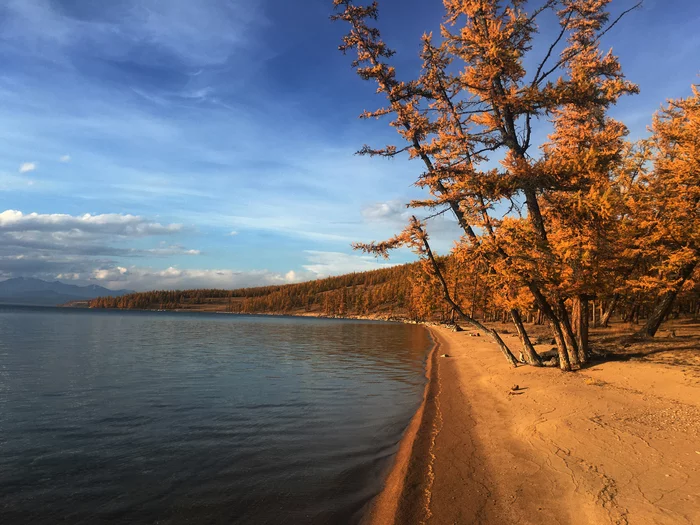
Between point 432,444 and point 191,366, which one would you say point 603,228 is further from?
point 191,366

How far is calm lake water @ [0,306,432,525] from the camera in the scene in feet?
24.3

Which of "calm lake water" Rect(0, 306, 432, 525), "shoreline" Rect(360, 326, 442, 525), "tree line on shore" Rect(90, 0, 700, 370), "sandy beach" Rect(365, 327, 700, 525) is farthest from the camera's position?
"tree line on shore" Rect(90, 0, 700, 370)

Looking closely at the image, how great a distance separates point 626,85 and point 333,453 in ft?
67.5

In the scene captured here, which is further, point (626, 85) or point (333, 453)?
point (626, 85)

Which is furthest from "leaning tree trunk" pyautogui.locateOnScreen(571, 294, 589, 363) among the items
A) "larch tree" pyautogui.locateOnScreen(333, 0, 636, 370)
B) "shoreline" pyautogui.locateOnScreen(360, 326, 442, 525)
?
"shoreline" pyautogui.locateOnScreen(360, 326, 442, 525)

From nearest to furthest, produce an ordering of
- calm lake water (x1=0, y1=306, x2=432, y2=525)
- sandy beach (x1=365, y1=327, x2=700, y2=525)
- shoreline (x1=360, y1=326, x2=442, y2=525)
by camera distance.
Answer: sandy beach (x1=365, y1=327, x2=700, y2=525) → shoreline (x1=360, y1=326, x2=442, y2=525) → calm lake water (x1=0, y1=306, x2=432, y2=525)

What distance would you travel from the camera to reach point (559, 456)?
880cm

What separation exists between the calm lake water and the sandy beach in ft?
3.46

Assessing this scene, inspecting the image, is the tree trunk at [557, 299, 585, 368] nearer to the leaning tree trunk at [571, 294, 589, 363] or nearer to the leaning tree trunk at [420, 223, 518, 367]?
the leaning tree trunk at [571, 294, 589, 363]

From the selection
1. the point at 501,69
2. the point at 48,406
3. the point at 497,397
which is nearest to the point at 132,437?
the point at 48,406

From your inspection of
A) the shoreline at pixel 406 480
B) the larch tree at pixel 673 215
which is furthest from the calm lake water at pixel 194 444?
the larch tree at pixel 673 215

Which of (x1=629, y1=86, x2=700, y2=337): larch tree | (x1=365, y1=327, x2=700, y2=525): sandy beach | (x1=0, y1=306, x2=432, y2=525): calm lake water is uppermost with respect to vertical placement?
(x1=629, y1=86, x2=700, y2=337): larch tree

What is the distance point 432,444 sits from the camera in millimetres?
10773

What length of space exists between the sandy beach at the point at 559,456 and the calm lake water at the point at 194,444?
41.5 inches
